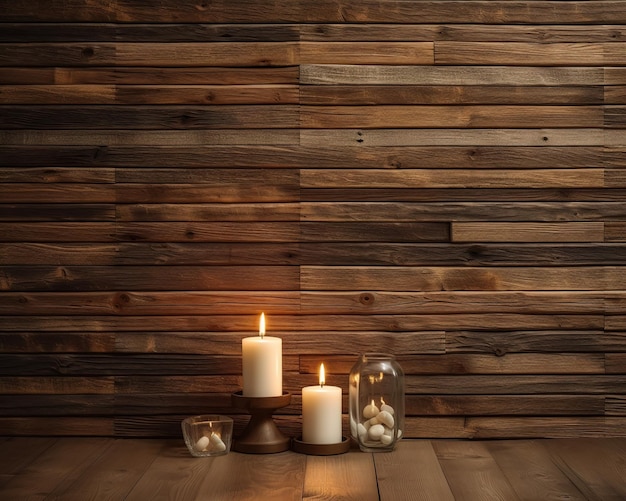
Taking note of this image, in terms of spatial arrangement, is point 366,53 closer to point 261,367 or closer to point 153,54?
point 153,54

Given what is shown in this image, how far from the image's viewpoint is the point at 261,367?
191cm

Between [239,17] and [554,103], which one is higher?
[239,17]

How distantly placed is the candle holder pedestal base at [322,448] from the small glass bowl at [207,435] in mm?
164

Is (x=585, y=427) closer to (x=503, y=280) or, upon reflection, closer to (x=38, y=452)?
(x=503, y=280)

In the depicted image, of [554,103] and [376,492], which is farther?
[554,103]

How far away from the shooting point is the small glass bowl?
73.3 inches

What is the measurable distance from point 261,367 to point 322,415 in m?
0.18

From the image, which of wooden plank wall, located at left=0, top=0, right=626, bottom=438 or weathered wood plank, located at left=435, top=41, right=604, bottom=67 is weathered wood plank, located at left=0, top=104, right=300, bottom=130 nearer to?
wooden plank wall, located at left=0, top=0, right=626, bottom=438

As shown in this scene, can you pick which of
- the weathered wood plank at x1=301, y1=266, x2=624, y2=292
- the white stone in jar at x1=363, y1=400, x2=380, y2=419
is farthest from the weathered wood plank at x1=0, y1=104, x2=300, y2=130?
the white stone in jar at x1=363, y1=400, x2=380, y2=419

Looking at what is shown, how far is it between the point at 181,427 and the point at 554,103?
1218 mm

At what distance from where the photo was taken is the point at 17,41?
208cm

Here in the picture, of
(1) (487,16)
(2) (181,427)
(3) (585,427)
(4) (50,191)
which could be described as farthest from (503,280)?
(4) (50,191)

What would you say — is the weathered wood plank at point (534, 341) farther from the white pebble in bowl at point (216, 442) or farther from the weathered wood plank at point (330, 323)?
the white pebble in bowl at point (216, 442)

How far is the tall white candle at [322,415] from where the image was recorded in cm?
190
